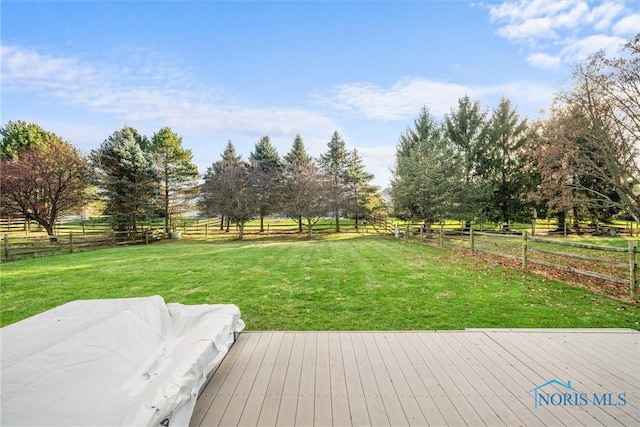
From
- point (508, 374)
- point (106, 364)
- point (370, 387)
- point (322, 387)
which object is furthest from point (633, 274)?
point (106, 364)

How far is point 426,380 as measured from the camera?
8.10 ft

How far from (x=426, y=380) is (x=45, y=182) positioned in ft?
69.4

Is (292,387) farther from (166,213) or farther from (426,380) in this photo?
(166,213)

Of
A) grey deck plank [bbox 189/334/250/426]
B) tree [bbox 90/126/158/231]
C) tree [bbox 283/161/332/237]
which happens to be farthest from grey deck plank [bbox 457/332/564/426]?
tree [bbox 90/126/158/231]

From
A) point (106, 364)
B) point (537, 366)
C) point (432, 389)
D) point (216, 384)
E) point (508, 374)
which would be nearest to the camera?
point (106, 364)

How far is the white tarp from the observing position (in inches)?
58.8

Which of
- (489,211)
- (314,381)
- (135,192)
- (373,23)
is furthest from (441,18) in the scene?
(135,192)

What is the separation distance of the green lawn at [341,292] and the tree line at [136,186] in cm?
982

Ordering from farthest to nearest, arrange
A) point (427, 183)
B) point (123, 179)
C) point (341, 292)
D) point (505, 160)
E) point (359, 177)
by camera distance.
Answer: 1. point (359, 177)
2. point (505, 160)
3. point (123, 179)
4. point (427, 183)
5. point (341, 292)

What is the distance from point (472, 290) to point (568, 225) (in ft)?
70.3

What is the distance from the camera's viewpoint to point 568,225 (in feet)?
68.0

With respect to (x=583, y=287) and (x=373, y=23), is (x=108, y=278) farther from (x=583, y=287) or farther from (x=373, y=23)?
(x=583, y=287)

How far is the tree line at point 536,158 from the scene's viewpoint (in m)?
8.91

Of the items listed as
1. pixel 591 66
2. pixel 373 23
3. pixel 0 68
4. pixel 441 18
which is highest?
pixel 373 23
